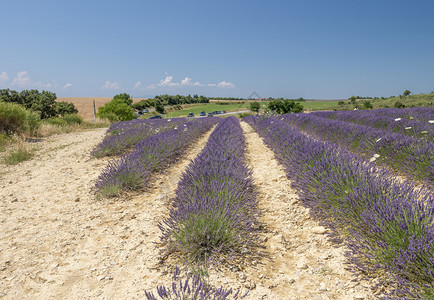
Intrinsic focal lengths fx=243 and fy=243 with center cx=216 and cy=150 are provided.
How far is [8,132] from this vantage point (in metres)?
9.59

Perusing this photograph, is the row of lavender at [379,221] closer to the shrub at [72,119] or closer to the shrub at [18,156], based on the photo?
the shrub at [18,156]

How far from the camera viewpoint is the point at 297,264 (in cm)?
196

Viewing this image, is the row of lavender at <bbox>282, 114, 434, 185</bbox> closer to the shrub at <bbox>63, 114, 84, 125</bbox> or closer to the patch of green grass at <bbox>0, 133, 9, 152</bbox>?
the patch of green grass at <bbox>0, 133, 9, 152</bbox>

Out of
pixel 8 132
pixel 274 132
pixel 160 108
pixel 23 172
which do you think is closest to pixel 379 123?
pixel 274 132

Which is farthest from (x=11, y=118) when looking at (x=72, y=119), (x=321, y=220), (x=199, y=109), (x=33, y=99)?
(x=199, y=109)

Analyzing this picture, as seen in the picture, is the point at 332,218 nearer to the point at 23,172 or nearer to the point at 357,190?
the point at 357,190

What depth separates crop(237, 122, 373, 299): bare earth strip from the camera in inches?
64.7

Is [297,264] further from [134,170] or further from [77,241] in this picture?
[134,170]

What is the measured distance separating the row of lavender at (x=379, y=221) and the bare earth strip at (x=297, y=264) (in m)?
0.13

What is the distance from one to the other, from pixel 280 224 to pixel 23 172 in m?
5.68

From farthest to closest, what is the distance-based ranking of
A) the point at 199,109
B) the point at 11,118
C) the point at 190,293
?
1. the point at 199,109
2. the point at 11,118
3. the point at 190,293

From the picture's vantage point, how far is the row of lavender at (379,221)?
1.49 meters

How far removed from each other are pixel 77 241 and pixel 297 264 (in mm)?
2151

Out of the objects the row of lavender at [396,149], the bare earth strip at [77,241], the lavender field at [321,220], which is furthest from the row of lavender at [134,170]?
the row of lavender at [396,149]
